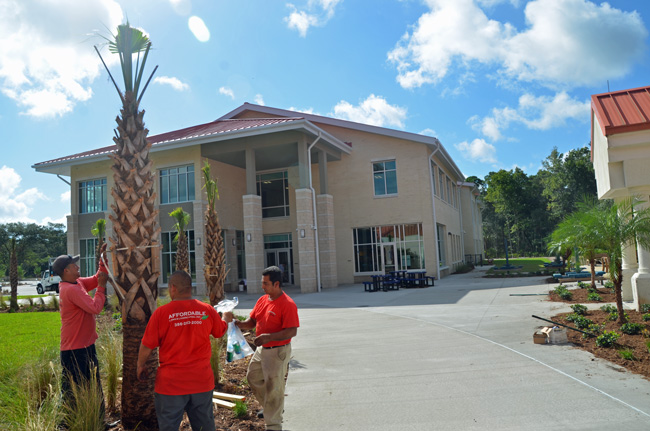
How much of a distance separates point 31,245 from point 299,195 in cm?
7181

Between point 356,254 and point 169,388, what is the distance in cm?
2192

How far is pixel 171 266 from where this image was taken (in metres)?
25.7

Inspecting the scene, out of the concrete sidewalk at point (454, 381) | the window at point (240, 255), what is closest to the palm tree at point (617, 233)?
the concrete sidewalk at point (454, 381)

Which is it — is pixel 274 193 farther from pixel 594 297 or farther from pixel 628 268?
pixel 628 268

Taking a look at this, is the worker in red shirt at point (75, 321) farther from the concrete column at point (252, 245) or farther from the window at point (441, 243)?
the window at point (441, 243)

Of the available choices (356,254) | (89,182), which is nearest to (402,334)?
(356,254)

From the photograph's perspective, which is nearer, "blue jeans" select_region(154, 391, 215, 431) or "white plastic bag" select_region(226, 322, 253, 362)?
"blue jeans" select_region(154, 391, 215, 431)

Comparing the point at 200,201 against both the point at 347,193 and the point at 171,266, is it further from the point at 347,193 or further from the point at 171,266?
the point at 347,193

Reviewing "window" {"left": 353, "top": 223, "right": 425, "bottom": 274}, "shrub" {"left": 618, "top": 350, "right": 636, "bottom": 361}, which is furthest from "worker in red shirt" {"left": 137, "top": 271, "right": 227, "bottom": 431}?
"window" {"left": 353, "top": 223, "right": 425, "bottom": 274}

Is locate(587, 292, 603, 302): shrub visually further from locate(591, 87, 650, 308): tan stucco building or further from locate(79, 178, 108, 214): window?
locate(79, 178, 108, 214): window

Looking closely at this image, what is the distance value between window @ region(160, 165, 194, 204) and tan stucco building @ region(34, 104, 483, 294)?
0.06 m

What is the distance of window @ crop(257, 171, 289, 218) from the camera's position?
27578 millimetres

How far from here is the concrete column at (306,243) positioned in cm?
2138

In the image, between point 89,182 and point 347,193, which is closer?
point 347,193
